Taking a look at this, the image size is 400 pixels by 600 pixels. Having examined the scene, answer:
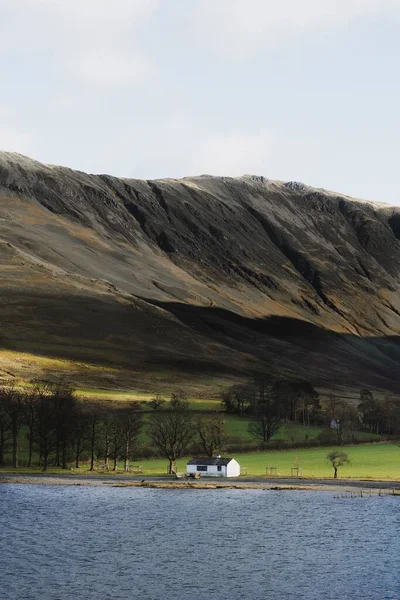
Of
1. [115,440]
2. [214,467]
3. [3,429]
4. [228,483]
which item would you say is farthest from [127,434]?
[228,483]

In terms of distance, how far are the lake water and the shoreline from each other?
6.41 ft

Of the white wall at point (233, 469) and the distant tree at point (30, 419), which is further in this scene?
the distant tree at point (30, 419)

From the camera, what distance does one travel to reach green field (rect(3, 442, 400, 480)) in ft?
492

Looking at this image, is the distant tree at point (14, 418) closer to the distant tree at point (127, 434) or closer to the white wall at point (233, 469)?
the distant tree at point (127, 434)

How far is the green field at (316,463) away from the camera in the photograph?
149875 millimetres

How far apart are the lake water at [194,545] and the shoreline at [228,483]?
195cm

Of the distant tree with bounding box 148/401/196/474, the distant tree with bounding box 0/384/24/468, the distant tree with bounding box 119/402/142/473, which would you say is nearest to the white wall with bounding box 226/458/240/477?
the distant tree with bounding box 148/401/196/474

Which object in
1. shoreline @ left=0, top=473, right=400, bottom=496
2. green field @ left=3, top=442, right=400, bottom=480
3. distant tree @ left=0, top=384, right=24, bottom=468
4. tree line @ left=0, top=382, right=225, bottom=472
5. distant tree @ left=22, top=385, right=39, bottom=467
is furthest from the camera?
distant tree @ left=22, top=385, right=39, bottom=467

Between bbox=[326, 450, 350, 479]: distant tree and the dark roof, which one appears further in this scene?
the dark roof

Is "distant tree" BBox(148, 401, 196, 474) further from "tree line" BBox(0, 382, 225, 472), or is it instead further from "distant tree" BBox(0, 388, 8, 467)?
"distant tree" BBox(0, 388, 8, 467)

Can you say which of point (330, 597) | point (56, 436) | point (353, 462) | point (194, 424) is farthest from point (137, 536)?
point (194, 424)

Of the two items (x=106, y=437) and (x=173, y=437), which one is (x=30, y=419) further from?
(x=173, y=437)

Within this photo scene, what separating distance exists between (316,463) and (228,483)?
74.0ft

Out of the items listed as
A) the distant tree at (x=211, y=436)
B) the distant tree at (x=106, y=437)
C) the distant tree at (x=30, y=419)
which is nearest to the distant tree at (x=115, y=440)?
the distant tree at (x=106, y=437)
